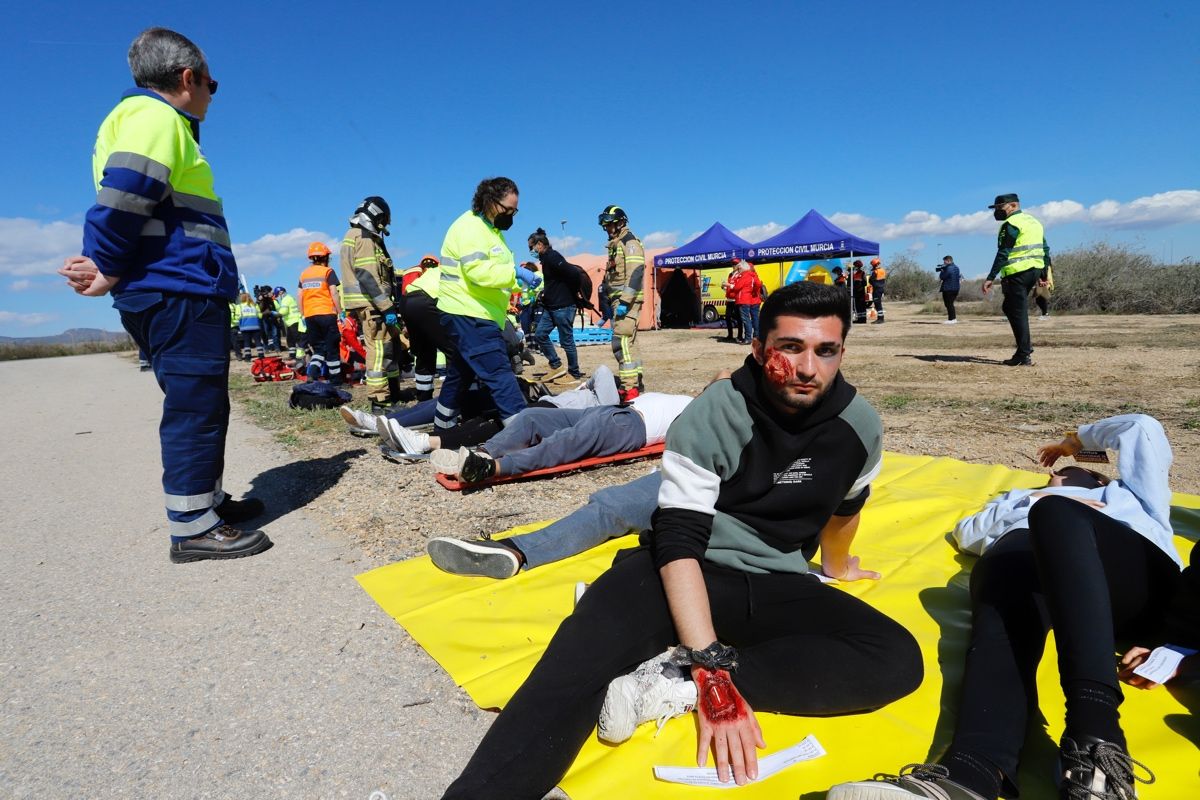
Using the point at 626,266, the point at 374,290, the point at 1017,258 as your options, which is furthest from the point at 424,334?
the point at 1017,258

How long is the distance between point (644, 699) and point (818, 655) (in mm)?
479

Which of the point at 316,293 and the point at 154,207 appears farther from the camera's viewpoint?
the point at 316,293

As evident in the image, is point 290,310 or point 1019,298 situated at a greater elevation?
point 290,310

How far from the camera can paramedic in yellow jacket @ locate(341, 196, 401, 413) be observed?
6.50m

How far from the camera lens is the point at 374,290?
6.62 m

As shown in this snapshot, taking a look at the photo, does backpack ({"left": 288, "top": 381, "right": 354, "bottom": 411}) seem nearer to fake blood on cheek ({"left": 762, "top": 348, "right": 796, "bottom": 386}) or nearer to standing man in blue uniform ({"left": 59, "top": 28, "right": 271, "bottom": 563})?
standing man in blue uniform ({"left": 59, "top": 28, "right": 271, "bottom": 563})

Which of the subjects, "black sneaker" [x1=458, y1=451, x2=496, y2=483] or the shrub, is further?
the shrub

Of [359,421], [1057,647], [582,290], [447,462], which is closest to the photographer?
[1057,647]

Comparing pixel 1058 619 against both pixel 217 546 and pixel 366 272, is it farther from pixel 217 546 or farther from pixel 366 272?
pixel 366 272

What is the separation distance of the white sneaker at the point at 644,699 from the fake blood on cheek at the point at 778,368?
816 mm

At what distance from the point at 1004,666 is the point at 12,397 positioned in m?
14.2

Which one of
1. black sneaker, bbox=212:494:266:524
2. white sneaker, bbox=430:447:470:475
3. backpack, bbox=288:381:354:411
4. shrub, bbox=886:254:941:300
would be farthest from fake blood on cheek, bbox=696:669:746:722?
shrub, bbox=886:254:941:300

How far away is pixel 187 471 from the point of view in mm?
2965

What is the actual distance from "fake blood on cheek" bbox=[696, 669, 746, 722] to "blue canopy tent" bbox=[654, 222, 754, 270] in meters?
18.8
